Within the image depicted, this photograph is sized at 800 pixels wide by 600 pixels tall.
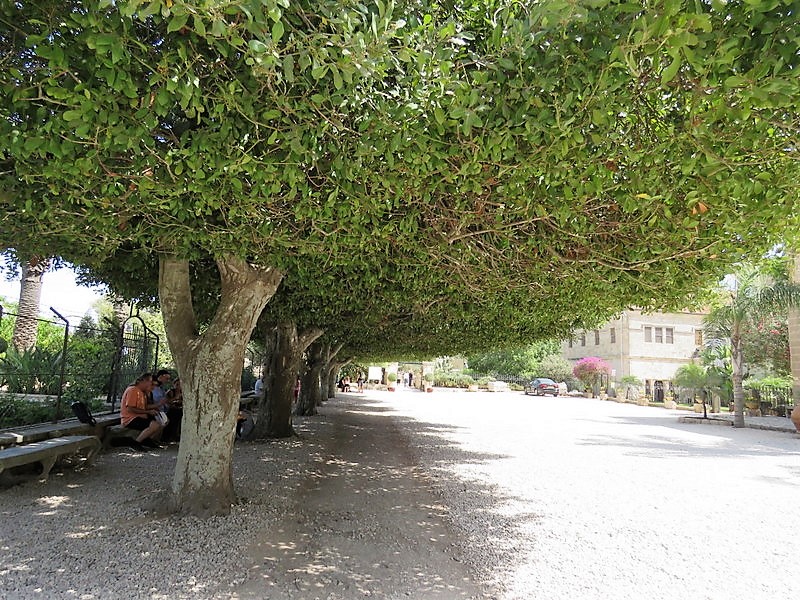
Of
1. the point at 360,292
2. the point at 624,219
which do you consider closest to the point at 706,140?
the point at 624,219

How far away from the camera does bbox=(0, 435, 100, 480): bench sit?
19.5ft

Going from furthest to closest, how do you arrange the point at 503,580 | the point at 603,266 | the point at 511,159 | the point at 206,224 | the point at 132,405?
the point at 132,405 → the point at 603,266 → the point at 206,224 → the point at 503,580 → the point at 511,159

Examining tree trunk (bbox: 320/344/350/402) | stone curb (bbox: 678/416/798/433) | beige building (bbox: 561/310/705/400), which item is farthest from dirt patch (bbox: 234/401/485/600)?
beige building (bbox: 561/310/705/400)

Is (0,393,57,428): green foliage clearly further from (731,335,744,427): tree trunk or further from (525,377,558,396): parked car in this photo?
(525,377,558,396): parked car

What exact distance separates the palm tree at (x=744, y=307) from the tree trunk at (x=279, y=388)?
1660 centimetres

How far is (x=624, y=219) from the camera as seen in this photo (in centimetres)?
484

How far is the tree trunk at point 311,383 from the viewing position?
1970 cm

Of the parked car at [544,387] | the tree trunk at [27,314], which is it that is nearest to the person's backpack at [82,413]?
the tree trunk at [27,314]

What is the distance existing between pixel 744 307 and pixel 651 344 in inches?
1168

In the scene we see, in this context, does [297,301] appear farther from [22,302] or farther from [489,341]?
[22,302]

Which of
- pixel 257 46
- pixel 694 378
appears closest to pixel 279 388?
pixel 257 46

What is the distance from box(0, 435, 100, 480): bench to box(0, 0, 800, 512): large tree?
7.89ft

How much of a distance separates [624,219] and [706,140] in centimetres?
160

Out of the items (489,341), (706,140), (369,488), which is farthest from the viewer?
(489,341)
